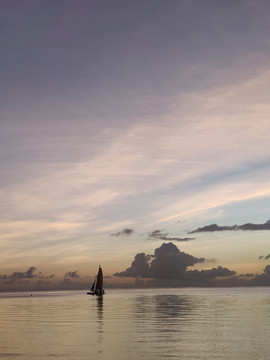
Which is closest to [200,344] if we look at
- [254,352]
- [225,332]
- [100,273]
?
[254,352]

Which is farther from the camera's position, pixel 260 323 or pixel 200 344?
pixel 260 323

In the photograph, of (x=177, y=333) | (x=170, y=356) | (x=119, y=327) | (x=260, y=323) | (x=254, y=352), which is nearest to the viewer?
(x=170, y=356)

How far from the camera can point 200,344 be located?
3950 cm

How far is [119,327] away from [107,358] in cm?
2144

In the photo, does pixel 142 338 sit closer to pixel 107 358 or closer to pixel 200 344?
pixel 200 344

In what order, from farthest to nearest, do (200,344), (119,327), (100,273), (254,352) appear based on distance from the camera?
Answer: (100,273) < (119,327) < (200,344) < (254,352)

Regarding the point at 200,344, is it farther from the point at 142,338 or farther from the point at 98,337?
the point at 98,337

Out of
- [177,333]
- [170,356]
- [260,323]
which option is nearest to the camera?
[170,356]

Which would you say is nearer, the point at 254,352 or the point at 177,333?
the point at 254,352

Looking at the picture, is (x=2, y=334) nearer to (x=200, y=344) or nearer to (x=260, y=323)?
(x=200, y=344)

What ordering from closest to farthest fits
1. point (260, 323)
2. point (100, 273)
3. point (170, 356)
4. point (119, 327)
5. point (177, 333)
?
point (170, 356)
point (177, 333)
point (119, 327)
point (260, 323)
point (100, 273)

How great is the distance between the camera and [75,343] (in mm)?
40500

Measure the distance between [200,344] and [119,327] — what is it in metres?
17.5

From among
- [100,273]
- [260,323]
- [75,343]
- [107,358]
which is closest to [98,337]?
[75,343]
